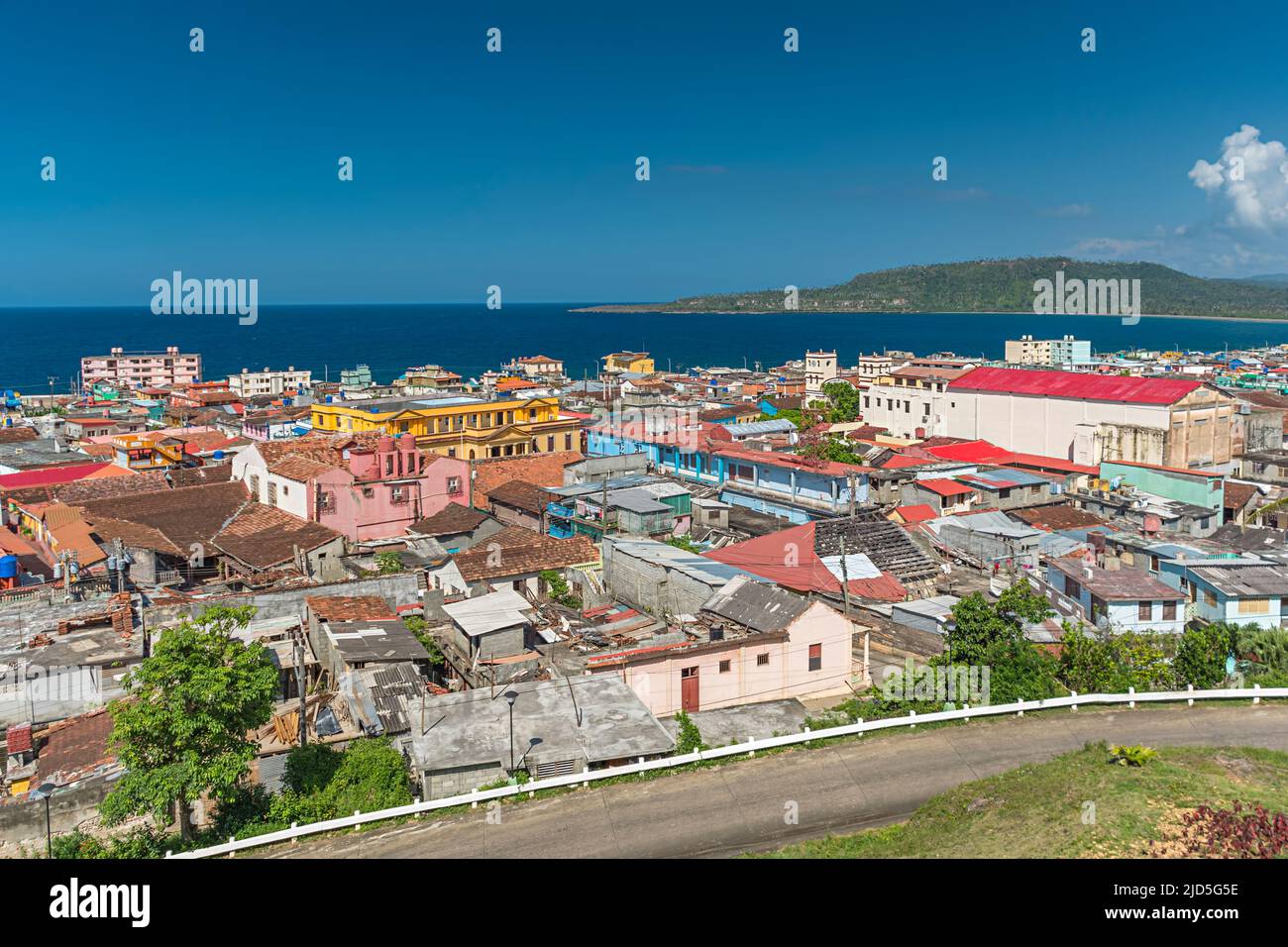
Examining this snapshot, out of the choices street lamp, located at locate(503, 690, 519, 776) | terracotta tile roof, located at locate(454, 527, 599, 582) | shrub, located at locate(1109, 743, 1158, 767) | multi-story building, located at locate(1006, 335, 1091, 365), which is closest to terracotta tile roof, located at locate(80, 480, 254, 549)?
terracotta tile roof, located at locate(454, 527, 599, 582)

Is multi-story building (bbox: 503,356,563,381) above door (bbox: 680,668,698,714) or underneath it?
above

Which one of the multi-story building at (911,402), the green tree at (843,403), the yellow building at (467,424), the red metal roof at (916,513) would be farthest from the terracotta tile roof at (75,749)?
the green tree at (843,403)

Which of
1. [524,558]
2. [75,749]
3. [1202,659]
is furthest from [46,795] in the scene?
[1202,659]

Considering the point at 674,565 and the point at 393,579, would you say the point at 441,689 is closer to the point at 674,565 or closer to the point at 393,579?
the point at 393,579

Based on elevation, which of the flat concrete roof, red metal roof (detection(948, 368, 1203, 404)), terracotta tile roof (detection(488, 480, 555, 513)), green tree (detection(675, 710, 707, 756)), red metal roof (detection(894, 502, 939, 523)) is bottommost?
green tree (detection(675, 710, 707, 756))

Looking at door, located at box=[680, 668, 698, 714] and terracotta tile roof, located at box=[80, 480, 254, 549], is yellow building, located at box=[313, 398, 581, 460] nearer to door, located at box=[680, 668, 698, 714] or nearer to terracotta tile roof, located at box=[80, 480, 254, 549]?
terracotta tile roof, located at box=[80, 480, 254, 549]

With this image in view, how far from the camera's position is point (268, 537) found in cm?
3008

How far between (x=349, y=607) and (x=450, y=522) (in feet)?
34.0

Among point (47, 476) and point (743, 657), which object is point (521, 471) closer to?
point (47, 476)

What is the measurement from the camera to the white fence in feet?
42.5

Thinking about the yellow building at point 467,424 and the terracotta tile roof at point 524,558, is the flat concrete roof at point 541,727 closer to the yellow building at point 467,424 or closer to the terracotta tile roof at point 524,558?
the terracotta tile roof at point 524,558

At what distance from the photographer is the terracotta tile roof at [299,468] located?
3216cm

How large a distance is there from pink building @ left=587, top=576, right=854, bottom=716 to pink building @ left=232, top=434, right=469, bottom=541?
1531 centimetres
